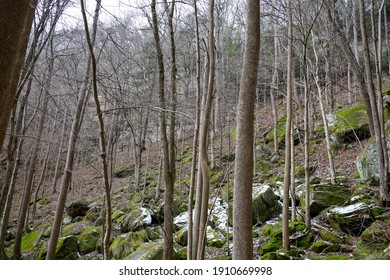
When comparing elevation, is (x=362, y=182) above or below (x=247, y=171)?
below

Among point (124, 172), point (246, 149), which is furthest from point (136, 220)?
point (124, 172)

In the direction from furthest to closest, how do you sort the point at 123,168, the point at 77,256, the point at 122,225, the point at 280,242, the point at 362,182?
1. the point at 123,168
2. the point at 122,225
3. the point at 77,256
4. the point at 362,182
5. the point at 280,242

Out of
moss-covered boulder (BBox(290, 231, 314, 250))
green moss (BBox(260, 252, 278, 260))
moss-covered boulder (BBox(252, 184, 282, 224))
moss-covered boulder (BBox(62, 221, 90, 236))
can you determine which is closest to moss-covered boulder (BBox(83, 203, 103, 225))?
moss-covered boulder (BBox(62, 221, 90, 236))

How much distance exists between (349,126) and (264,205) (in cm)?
566

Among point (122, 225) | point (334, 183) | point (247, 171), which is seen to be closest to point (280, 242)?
point (334, 183)

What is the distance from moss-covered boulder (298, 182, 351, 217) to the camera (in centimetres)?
774

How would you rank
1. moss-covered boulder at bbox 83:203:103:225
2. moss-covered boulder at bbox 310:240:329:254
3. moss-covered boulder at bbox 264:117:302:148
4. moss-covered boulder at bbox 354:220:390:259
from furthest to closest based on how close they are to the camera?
moss-covered boulder at bbox 264:117:302:148 → moss-covered boulder at bbox 83:203:103:225 → moss-covered boulder at bbox 310:240:329:254 → moss-covered boulder at bbox 354:220:390:259

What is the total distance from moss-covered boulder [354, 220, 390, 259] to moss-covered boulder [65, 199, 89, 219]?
11.7 meters

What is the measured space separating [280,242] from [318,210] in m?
1.71

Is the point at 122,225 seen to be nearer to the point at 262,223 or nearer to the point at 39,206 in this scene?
the point at 262,223

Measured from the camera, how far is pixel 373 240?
560cm

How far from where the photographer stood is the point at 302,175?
34.8 ft

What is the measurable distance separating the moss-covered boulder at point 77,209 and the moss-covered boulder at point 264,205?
8.65 metres

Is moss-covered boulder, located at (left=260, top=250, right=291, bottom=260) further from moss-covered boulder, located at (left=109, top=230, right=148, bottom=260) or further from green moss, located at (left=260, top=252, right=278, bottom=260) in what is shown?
moss-covered boulder, located at (left=109, top=230, right=148, bottom=260)
